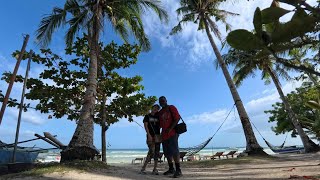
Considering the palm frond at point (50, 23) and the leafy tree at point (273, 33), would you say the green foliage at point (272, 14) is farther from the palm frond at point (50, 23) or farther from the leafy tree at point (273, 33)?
the palm frond at point (50, 23)

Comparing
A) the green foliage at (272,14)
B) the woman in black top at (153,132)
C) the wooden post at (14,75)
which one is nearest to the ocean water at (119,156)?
the wooden post at (14,75)

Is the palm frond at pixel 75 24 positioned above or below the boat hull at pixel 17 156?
above

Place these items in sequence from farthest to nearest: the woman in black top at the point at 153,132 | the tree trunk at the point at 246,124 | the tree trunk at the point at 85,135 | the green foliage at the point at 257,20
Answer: the tree trunk at the point at 246,124 < the tree trunk at the point at 85,135 < the woman in black top at the point at 153,132 < the green foliage at the point at 257,20

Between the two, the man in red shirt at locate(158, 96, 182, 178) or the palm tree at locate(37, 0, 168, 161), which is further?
the palm tree at locate(37, 0, 168, 161)

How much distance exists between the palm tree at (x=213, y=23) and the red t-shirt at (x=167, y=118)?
976 centimetres

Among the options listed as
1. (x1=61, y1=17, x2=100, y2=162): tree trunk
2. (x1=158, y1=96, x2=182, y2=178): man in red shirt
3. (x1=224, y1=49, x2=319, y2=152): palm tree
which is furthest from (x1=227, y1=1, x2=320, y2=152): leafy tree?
(x1=224, y1=49, x2=319, y2=152): palm tree

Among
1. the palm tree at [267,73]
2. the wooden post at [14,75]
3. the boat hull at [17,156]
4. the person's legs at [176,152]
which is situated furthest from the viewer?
the palm tree at [267,73]

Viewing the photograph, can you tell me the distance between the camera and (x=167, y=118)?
6977 mm

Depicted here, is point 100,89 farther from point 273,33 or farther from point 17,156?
point 273,33

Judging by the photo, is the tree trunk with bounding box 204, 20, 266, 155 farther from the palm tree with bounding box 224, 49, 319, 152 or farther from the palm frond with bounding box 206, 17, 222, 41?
the palm tree with bounding box 224, 49, 319, 152

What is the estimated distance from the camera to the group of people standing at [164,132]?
22.5ft

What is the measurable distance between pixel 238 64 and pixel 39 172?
20333mm

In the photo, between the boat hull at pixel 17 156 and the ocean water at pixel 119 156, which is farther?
the ocean water at pixel 119 156

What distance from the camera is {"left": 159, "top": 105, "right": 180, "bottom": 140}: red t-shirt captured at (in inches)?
272
